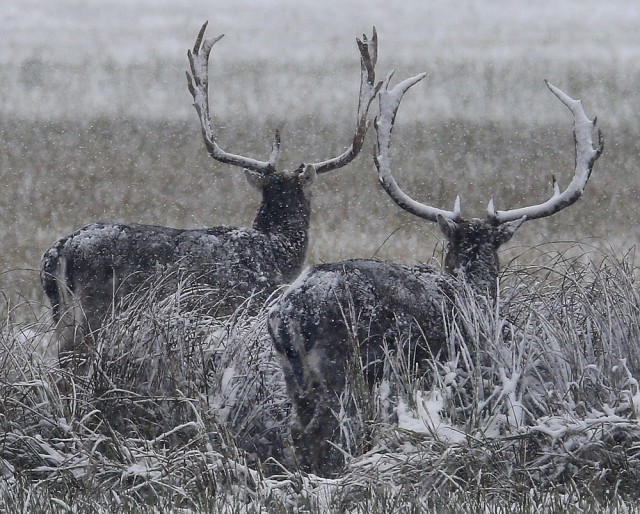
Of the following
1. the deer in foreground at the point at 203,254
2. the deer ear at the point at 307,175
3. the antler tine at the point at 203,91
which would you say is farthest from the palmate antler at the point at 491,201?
the antler tine at the point at 203,91

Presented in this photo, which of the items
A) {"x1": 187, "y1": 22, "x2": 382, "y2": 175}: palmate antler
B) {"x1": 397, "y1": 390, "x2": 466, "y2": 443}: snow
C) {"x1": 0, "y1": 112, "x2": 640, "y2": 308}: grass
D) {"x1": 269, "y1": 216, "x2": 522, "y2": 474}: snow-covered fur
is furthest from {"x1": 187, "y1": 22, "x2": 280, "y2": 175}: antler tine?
{"x1": 397, "y1": 390, "x2": 466, "y2": 443}: snow

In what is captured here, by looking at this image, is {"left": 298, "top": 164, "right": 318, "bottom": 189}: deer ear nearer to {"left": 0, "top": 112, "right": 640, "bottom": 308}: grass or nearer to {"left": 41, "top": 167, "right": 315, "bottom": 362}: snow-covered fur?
{"left": 41, "top": 167, "right": 315, "bottom": 362}: snow-covered fur

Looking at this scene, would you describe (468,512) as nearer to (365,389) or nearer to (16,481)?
(365,389)

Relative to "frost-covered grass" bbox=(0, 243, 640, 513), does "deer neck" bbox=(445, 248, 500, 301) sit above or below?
above

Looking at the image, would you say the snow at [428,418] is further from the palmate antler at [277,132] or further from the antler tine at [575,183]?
the palmate antler at [277,132]

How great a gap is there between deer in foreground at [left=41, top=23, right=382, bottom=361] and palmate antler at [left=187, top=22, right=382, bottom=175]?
0.03ft

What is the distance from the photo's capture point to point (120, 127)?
14148mm

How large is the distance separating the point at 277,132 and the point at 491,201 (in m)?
2.24

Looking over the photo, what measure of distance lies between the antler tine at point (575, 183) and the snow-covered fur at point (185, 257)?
176 cm

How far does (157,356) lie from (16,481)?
1.25m

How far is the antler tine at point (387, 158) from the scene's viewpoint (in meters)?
6.30

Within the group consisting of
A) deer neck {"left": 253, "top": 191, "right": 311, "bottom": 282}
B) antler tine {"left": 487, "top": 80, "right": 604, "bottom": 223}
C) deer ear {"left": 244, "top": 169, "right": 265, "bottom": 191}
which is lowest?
deer neck {"left": 253, "top": 191, "right": 311, "bottom": 282}

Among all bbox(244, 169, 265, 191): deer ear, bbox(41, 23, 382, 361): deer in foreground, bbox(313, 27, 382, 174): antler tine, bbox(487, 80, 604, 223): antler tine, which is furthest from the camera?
bbox(313, 27, 382, 174): antler tine

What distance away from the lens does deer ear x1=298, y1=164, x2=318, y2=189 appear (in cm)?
777
